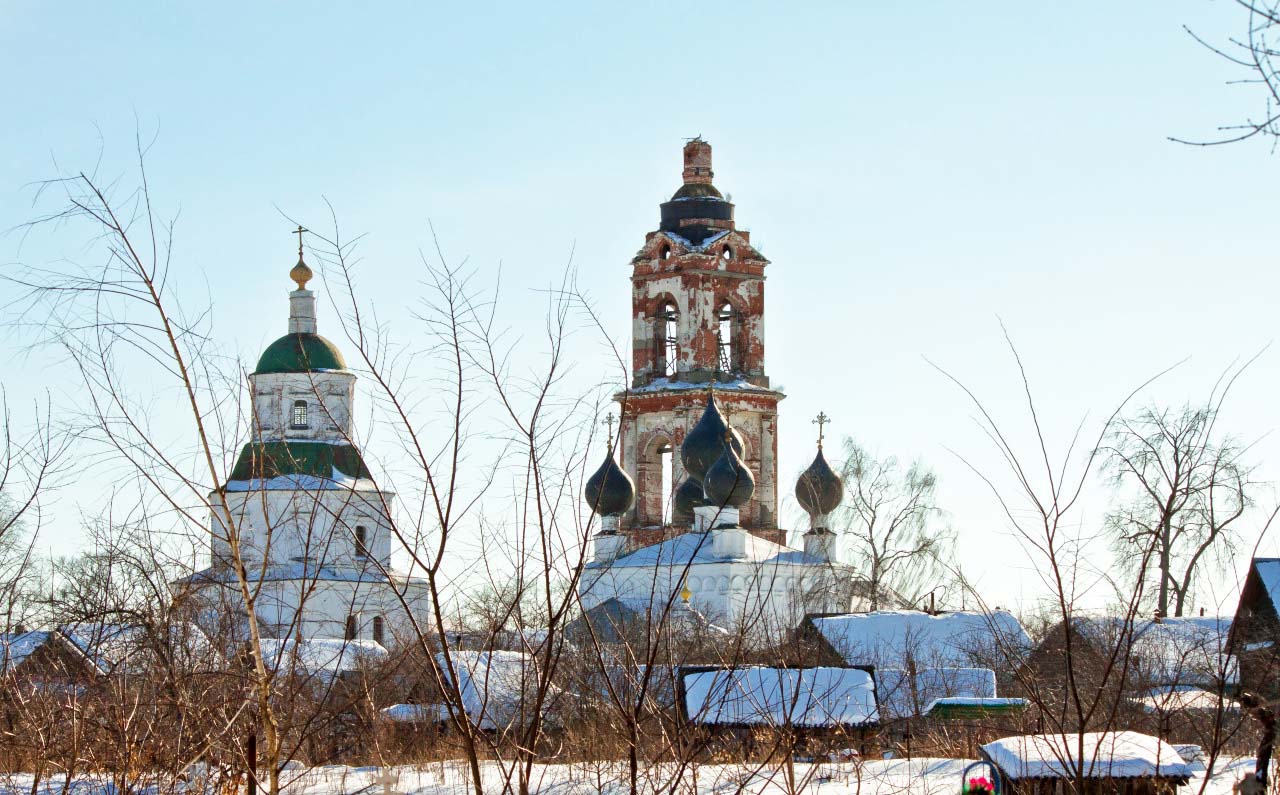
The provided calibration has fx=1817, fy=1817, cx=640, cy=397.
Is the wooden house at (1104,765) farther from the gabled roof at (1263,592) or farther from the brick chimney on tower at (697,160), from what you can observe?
the brick chimney on tower at (697,160)

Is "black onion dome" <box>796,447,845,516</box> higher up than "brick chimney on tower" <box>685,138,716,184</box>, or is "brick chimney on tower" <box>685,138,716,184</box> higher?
"brick chimney on tower" <box>685,138,716,184</box>

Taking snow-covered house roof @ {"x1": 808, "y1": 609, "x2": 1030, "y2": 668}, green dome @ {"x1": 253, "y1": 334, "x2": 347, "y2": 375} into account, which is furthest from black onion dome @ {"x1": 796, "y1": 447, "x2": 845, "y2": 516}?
green dome @ {"x1": 253, "y1": 334, "x2": 347, "y2": 375}

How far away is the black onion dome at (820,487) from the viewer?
3591 centimetres

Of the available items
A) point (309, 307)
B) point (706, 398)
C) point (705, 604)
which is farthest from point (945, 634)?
point (309, 307)

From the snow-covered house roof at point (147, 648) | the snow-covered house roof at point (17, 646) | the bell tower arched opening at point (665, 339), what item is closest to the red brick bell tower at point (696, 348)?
the bell tower arched opening at point (665, 339)

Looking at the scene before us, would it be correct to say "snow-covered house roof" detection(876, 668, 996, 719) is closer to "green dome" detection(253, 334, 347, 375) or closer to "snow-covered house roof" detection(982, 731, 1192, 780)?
"snow-covered house roof" detection(982, 731, 1192, 780)

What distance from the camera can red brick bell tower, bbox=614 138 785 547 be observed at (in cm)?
3603

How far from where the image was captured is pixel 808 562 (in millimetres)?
33781

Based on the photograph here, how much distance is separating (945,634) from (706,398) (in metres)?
9.35

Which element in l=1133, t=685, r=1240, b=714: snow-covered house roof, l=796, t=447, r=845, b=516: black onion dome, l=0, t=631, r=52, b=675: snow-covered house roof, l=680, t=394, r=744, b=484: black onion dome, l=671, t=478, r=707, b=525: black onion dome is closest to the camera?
l=1133, t=685, r=1240, b=714: snow-covered house roof

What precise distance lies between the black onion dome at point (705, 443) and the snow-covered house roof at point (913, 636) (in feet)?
19.3

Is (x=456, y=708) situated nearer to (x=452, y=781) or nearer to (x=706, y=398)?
(x=452, y=781)

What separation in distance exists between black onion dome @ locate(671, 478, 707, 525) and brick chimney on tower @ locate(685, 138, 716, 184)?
666 centimetres

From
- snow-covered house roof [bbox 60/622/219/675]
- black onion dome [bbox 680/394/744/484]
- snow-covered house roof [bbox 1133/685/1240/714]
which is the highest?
black onion dome [bbox 680/394/744/484]
